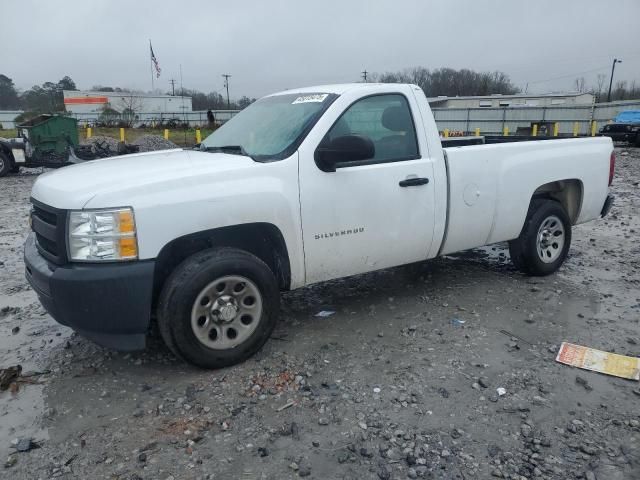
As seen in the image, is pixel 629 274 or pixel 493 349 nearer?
pixel 493 349

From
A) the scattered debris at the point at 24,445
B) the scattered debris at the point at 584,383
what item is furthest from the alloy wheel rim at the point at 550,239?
the scattered debris at the point at 24,445

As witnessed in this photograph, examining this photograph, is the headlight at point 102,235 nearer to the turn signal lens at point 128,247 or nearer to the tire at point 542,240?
the turn signal lens at point 128,247

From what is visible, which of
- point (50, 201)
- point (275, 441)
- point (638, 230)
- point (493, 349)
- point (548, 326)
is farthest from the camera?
point (638, 230)

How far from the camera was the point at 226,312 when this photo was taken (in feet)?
11.6

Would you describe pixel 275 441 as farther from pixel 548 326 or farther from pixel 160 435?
pixel 548 326

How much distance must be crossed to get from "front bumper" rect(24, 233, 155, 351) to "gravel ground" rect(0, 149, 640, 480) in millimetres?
444

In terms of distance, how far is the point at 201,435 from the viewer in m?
2.93

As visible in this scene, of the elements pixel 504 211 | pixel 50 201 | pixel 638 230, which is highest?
pixel 50 201

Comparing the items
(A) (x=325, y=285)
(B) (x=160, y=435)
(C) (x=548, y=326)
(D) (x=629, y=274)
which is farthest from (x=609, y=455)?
(D) (x=629, y=274)

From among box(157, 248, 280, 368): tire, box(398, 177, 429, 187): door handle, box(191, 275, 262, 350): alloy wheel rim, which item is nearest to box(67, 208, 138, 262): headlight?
box(157, 248, 280, 368): tire

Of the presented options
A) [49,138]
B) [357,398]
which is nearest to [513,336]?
[357,398]

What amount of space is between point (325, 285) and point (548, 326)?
7.22 ft

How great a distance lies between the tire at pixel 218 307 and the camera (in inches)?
131

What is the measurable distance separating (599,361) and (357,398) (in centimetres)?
186
